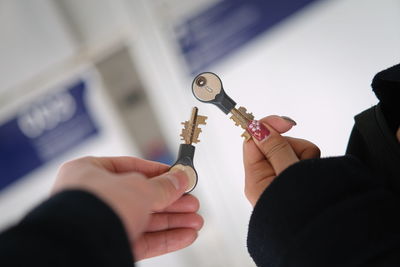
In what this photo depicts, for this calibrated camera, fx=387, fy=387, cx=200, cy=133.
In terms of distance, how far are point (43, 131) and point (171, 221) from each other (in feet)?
3.29

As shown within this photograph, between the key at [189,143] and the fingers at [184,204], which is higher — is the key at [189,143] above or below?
above

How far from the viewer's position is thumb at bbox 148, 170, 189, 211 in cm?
52

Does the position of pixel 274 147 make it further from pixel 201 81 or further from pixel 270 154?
pixel 201 81

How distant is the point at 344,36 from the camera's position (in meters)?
1.49

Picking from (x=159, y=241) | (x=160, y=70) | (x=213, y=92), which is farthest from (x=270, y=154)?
(x=160, y=70)

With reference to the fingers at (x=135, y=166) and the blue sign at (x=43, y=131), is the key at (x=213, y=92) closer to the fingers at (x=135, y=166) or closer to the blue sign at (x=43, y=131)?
the fingers at (x=135, y=166)

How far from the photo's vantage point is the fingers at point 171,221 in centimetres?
69

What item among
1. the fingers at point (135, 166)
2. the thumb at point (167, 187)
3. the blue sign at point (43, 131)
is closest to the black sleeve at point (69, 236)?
the thumb at point (167, 187)

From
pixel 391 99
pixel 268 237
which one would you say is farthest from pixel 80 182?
pixel 391 99

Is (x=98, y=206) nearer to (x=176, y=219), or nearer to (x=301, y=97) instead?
(x=176, y=219)

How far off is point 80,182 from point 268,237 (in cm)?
24

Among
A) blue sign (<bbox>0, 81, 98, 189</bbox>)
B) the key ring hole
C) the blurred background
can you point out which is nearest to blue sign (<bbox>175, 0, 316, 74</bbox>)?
the blurred background

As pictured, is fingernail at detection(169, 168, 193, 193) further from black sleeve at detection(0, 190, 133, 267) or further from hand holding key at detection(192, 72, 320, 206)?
black sleeve at detection(0, 190, 133, 267)

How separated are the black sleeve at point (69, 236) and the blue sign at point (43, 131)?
1192 millimetres
